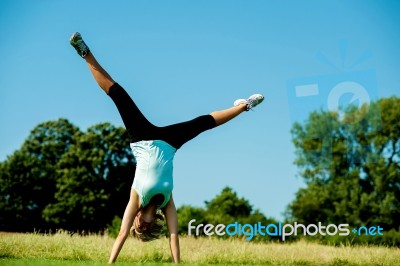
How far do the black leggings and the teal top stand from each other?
103 mm

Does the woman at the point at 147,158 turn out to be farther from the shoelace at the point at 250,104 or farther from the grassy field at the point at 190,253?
the grassy field at the point at 190,253

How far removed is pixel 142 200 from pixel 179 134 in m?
1.07

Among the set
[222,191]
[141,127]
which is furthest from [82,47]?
[222,191]

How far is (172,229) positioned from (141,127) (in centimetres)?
147

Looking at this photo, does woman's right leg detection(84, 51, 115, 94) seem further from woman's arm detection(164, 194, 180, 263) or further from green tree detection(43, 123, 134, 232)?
green tree detection(43, 123, 134, 232)

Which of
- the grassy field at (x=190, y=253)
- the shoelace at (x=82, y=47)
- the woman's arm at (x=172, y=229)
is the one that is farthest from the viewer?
the grassy field at (x=190, y=253)

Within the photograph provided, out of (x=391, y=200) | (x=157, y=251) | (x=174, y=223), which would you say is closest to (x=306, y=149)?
(x=391, y=200)

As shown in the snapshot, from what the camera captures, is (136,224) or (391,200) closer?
(136,224)

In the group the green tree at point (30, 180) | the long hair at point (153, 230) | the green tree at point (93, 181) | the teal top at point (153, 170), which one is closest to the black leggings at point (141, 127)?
the teal top at point (153, 170)

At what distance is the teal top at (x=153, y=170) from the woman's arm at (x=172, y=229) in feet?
0.48

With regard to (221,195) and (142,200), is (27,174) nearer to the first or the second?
(221,195)

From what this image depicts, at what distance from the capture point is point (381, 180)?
1304 inches

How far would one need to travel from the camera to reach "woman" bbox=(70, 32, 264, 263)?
638cm

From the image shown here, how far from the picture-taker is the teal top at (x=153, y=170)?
6332 millimetres
